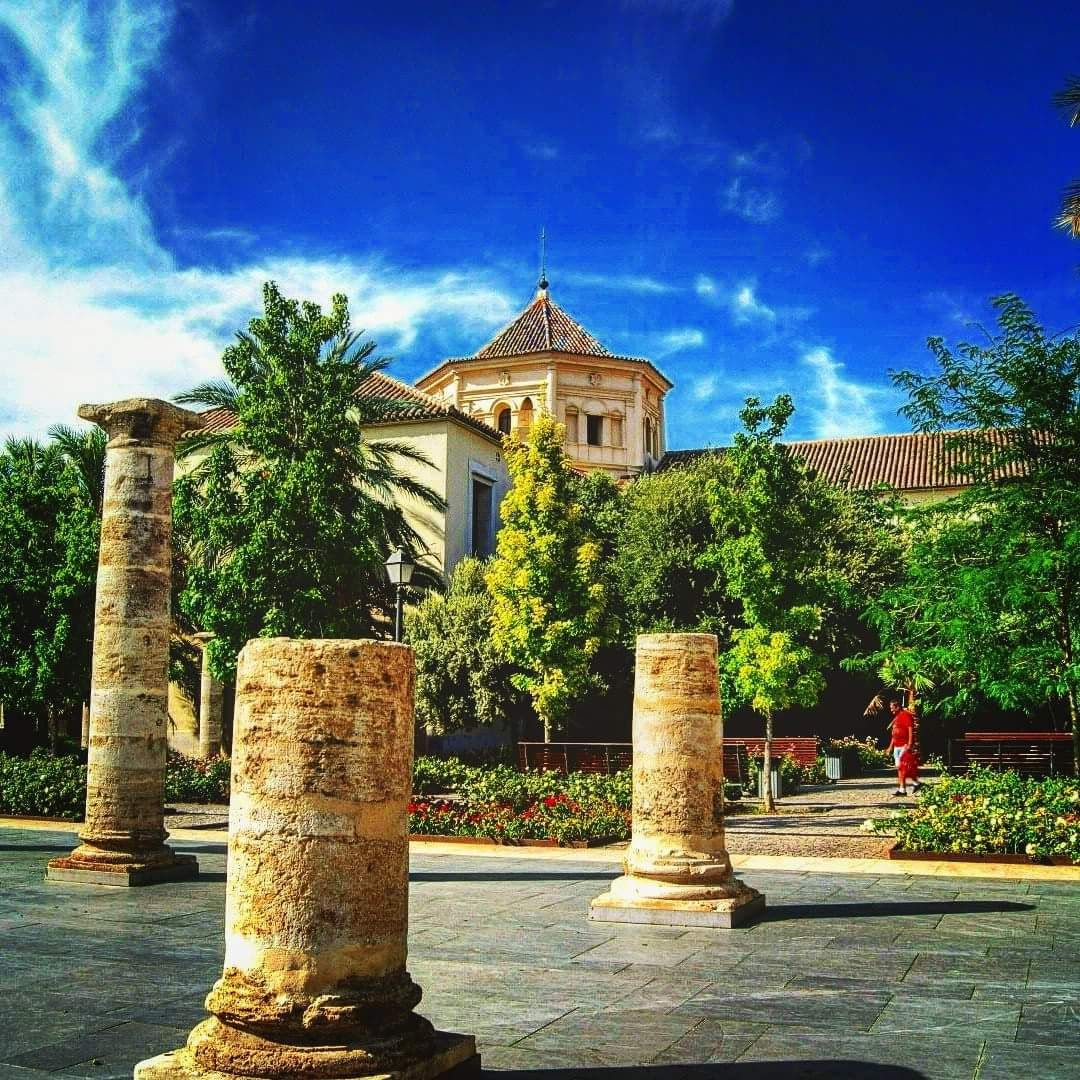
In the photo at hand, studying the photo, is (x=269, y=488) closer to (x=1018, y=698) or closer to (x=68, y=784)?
(x=68, y=784)

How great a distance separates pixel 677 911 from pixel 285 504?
15.2 meters

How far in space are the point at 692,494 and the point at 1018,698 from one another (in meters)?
19.4

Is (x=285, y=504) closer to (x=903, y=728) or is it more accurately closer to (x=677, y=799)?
(x=903, y=728)

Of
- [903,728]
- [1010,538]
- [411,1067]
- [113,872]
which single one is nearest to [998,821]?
[1010,538]

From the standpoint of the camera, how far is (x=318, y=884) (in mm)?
4449

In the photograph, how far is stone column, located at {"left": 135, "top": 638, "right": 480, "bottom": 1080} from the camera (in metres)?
4.30

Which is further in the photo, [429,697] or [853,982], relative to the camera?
[429,697]

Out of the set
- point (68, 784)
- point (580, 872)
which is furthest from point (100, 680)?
point (68, 784)

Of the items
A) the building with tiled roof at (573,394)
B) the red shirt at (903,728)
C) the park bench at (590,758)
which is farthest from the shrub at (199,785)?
the building with tiled roof at (573,394)

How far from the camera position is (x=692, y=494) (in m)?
31.9

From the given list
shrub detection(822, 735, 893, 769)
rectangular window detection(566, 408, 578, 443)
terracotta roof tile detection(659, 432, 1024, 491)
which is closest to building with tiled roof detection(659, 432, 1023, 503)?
terracotta roof tile detection(659, 432, 1024, 491)

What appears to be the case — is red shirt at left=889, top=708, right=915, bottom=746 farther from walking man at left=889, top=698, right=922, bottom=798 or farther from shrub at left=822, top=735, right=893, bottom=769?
shrub at left=822, top=735, right=893, bottom=769

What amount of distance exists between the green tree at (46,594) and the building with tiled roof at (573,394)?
21.5m

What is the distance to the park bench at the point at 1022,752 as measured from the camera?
70.4 ft
